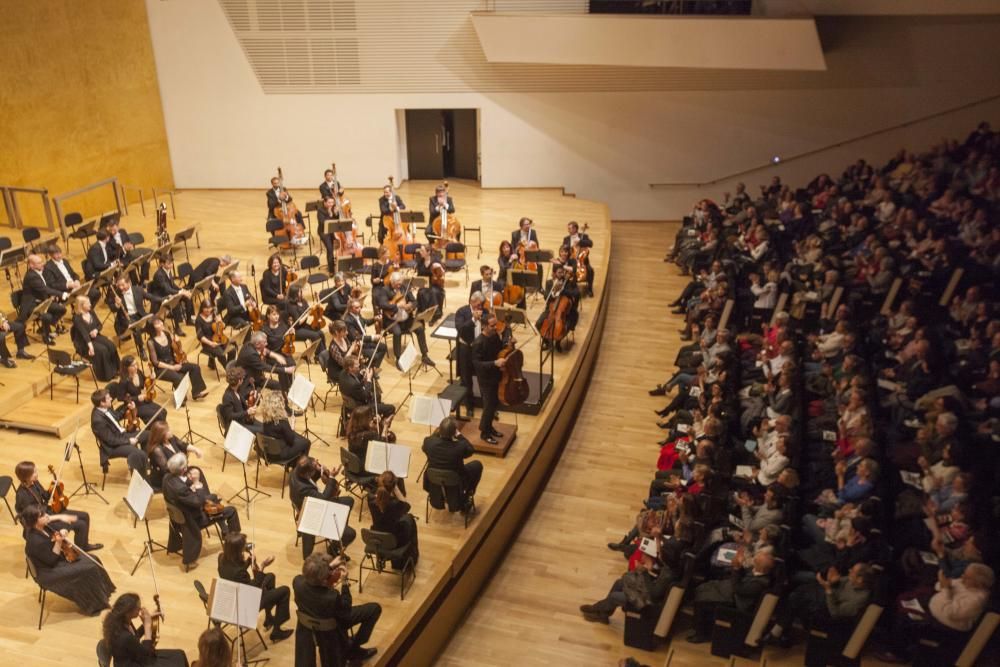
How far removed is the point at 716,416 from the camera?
6.64 meters

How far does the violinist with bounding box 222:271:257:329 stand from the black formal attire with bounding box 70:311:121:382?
1.14 meters

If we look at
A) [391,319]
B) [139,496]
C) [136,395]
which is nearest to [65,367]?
[136,395]

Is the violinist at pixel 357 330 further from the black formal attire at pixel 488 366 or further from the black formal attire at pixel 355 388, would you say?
the black formal attire at pixel 488 366

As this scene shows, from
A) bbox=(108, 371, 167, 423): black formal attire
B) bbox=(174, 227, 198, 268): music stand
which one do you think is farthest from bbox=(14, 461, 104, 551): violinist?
bbox=(174, 227, 198, 268): music stand

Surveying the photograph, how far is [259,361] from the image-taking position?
6922mm

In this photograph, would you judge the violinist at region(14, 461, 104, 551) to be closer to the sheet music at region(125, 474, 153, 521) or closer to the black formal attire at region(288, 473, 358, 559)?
the sheet music at region(125, 474, 153, 521)

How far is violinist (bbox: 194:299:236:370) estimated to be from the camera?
7.70 m

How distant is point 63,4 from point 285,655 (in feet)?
34.8

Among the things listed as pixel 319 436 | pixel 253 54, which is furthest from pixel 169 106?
pixel 319 436

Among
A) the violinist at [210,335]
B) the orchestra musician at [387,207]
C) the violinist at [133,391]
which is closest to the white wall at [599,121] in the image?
the orchestra musician at [387,207]

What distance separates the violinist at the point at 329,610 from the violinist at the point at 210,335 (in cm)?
387

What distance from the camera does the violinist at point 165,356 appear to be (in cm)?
716

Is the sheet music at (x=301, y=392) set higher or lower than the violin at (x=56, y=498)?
higher

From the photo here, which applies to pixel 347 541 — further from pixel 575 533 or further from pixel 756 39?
pixel 756 39
